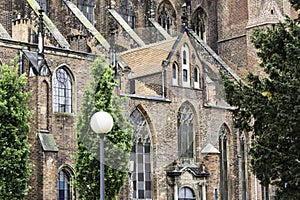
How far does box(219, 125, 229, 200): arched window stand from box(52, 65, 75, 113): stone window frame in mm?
11187

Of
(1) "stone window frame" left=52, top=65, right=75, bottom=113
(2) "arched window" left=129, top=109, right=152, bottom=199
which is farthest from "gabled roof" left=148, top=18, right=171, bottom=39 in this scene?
(1) "stone window frame" left=52, top=65, right=75, bottom=113

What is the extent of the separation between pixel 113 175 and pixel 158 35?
59.5ft

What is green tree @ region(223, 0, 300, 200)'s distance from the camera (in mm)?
24906

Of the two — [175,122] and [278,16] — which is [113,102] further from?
[278,16]

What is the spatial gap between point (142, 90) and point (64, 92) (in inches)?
211

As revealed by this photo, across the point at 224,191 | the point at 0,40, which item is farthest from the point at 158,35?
the point at 0,40

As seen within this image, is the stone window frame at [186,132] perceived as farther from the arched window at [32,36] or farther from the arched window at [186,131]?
the arched window at [32,36]

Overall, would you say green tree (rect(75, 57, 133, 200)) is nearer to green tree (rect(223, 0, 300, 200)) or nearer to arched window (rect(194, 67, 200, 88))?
green tree (rect(223, 0, 300, 200))

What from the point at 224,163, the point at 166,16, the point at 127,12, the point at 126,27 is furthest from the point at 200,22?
the point at 224,163

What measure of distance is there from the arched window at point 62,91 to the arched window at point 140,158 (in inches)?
145

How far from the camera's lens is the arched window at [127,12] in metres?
48.4

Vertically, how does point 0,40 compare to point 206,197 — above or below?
above

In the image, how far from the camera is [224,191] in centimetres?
4309

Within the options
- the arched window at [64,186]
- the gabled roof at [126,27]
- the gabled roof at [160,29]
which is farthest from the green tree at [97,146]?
the gabled roof at [160,29]
